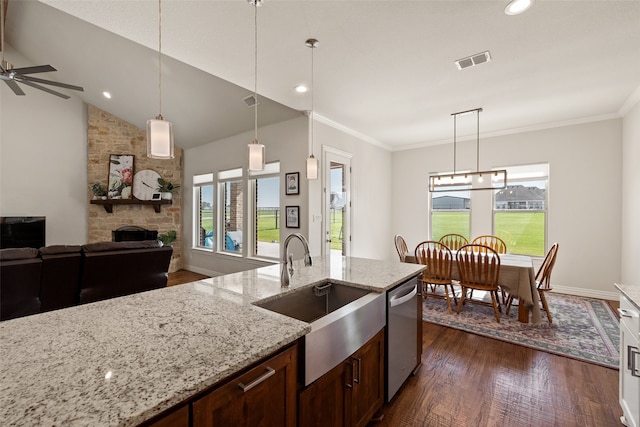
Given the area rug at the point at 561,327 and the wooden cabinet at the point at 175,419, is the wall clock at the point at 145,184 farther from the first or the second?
the wooden cabinet at the point at 175,419

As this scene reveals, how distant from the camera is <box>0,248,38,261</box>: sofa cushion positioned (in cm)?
250

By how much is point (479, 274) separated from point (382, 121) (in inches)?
102

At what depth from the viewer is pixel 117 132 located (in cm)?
619

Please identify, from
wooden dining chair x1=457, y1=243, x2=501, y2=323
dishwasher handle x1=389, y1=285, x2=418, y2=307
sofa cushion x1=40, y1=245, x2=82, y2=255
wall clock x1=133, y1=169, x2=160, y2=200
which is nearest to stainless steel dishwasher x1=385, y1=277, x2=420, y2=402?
dishwasher handle x1=389, y1=285, x2=418, y2=307

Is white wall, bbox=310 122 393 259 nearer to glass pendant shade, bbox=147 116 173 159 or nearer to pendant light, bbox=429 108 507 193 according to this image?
pendant light, bbox=429 108 507 193

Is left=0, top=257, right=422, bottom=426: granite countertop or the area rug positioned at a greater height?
left=0, top=257, right=422, bottom=426: granite countertop

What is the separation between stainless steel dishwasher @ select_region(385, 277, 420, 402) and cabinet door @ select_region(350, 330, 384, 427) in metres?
0.09

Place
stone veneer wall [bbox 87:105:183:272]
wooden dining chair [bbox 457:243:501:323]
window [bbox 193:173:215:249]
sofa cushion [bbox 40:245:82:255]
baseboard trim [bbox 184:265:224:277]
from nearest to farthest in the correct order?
sofa cushion [bbox 40:245:82:255], wooden dining chair [bbox 457:243:501:323], baseboard trim [bbox 184:265:224:277], stone veneer wall [bbox 87:105:183:272], window [bbox 193:173:215:249]

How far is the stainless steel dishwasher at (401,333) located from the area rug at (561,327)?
1.35m

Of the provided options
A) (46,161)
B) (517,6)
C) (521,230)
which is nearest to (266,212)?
(517,6)

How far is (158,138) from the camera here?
1577 millimetres

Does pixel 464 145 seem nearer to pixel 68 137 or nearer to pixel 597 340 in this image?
pixel 597 340

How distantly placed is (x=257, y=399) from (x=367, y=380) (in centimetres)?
87

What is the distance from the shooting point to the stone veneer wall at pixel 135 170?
5953 millimetres
